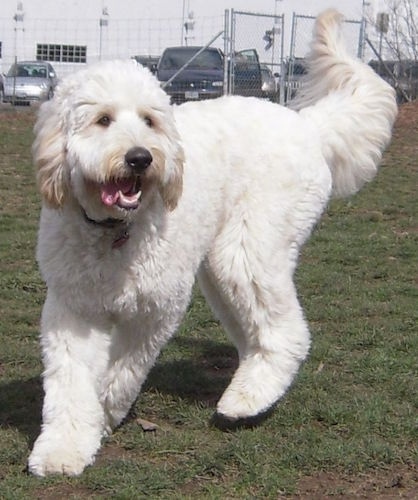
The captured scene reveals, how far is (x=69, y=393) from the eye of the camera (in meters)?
4.25

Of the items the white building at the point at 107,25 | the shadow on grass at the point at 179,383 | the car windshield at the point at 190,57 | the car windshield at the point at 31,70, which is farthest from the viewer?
the white building at the point at 107,25

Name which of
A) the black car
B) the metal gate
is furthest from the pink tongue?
the metal gate

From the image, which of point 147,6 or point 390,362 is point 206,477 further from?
point 147,6

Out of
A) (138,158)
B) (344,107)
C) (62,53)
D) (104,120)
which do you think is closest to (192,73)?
(62,53)

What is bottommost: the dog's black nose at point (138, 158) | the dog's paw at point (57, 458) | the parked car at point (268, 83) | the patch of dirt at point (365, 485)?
the parked car at point (268, 83)

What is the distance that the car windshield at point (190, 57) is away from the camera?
76.5ft

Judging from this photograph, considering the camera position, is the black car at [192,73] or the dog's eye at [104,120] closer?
the dog's eye at [104,120]

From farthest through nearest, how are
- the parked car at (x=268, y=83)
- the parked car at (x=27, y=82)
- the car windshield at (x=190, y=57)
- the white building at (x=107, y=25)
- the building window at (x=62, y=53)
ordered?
the white building at (x=107, y=25), the building window at (x=62, y=53), the parked car at (x=27, y=82), the car windshield at (x=190, y=57), the parked car at (x=268, y=83)

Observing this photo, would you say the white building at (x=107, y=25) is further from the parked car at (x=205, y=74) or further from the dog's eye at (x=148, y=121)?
the dog's eye at (x=148, y=121)

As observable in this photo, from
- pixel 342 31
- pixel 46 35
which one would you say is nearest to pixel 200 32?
pixel 46 35

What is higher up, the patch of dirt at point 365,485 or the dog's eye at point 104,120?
the dog's eye at point 104,120

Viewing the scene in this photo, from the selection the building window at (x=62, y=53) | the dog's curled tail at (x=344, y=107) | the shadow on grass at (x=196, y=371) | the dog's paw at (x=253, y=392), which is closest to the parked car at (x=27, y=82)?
the building window at (x=62, y=53)

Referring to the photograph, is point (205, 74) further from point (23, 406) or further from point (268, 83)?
point (23, 406)

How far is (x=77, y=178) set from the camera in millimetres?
4055
